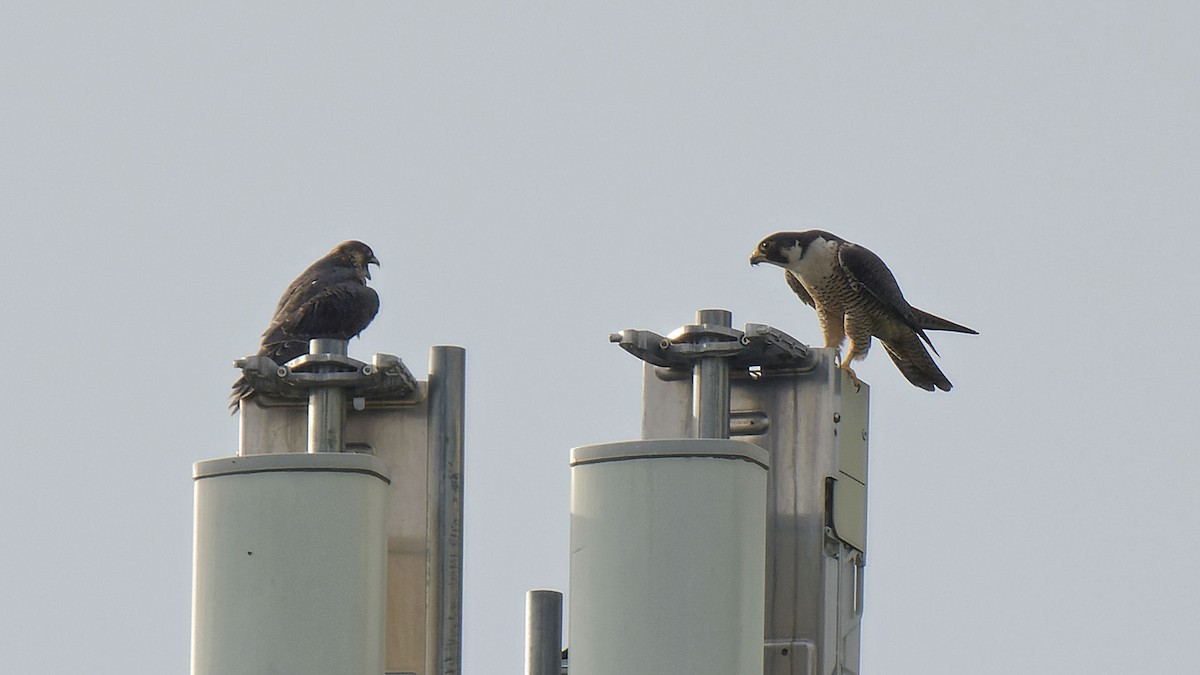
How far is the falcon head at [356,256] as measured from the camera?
10770 millimetres

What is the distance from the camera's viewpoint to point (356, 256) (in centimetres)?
1109

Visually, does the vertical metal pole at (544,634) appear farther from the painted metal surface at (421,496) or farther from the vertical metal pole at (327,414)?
the vertical metal pole at (327,414)

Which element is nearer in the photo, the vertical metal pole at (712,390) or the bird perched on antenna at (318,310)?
the vertical metal pole at (712,390)

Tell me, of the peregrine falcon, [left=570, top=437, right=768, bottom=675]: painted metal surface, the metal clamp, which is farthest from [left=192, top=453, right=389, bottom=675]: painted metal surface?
the peregrine falcon

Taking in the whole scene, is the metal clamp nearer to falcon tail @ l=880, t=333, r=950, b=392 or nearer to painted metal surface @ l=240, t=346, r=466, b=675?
painted metal surface @ l=240, t=346, r=466, b=675

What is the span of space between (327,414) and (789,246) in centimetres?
398

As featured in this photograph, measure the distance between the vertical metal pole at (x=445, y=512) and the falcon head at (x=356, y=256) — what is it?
4213mm

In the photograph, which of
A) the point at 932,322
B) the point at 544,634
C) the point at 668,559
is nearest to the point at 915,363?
the point at 932,322

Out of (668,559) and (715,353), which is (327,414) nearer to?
(715,353)

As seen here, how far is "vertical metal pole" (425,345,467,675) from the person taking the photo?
6.24 m

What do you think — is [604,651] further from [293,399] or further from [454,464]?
[293,399]

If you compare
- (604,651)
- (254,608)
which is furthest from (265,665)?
(604,651)

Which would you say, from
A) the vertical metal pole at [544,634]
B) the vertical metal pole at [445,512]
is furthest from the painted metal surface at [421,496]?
the vertical metal pole at [544,634]

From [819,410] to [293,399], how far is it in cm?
174
